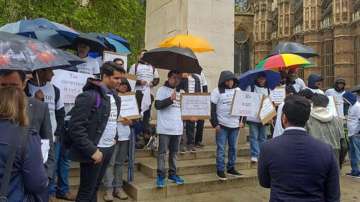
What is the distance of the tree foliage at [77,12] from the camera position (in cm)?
1211

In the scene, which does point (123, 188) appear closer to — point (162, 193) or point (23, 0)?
point (162, 193)

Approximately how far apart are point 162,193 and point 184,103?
141 cm

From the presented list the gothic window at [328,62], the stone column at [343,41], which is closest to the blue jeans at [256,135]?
the stone column at [343,41]

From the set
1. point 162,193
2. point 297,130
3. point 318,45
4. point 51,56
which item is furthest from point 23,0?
point 318,45

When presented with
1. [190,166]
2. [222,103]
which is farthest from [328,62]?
[190,166]

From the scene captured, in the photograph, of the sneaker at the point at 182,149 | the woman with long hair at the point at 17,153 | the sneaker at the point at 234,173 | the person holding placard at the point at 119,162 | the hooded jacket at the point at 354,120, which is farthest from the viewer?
the hooded jacket at the point at 354,120

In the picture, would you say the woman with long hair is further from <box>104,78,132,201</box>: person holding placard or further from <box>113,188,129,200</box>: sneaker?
<box>113,188,129,200</box>: sneaker

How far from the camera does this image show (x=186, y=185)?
6223mm

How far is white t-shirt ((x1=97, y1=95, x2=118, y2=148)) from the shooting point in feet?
14.7

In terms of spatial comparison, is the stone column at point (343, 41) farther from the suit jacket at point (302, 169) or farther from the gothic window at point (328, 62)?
the suit jacket at point (302, 169)

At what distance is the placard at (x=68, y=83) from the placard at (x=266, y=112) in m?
3.17

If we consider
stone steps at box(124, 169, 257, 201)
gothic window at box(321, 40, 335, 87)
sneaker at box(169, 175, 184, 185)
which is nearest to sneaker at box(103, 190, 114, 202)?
stone steps at box(124, 169, 257, 201)

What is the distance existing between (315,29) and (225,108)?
4162 centimetres

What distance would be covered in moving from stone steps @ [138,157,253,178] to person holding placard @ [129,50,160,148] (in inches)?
30.5
